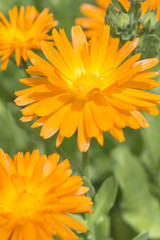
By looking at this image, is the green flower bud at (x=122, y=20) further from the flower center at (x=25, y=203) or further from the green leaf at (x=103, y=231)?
the green leaf at (x=103, y=231)

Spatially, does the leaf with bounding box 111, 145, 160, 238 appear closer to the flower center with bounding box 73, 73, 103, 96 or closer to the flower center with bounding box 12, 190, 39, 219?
the flower center with bounding box 73, 73, 103, 96

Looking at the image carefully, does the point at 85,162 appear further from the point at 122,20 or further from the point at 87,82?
the point at 122,20

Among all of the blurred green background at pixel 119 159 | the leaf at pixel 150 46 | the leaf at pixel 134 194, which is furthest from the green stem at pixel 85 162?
the leaf at pixel 134 194

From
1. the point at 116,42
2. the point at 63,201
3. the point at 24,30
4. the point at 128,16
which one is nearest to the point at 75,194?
the point at 63,201

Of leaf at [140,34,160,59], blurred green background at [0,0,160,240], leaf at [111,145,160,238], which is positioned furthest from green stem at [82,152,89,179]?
leaf at [111,145,160,238]

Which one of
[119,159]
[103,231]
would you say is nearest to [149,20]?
[119,159]

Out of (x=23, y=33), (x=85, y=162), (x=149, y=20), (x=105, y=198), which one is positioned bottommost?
(x=105, y=198)
